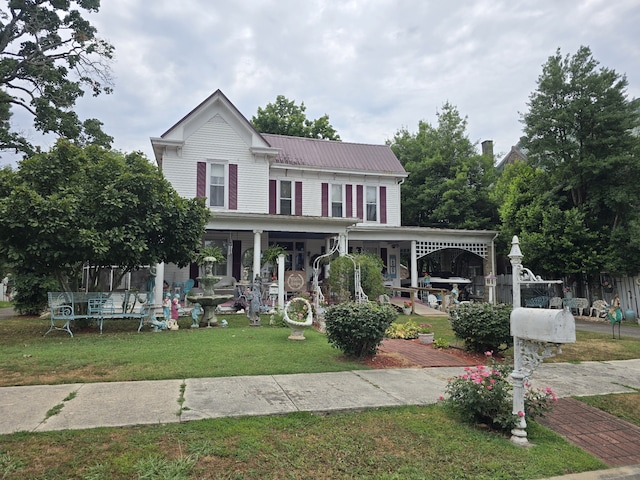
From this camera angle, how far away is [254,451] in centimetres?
370

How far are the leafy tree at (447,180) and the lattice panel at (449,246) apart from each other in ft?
14.7

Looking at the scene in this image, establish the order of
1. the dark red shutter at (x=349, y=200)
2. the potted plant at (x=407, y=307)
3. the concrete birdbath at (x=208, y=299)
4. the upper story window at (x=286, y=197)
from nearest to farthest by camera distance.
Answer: the concrete birdbath at (x=208, y=299) → the potted plant at (x=407, y=307) → the upper story window at (x=286, y=197) → the dark red shutter at (x=349, y=200)

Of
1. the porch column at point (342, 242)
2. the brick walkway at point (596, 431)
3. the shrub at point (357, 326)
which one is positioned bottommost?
the brick walkway at point (596, 431)

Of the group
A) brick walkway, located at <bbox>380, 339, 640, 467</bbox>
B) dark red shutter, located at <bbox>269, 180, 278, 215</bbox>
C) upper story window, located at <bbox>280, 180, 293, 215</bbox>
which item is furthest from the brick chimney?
brick walkway, located at <bbox>380, 339, 640, 467</bbox>

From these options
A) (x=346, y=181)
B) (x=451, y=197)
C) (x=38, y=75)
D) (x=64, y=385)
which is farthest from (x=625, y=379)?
(x=38, y=75)

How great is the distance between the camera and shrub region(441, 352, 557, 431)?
454 cm

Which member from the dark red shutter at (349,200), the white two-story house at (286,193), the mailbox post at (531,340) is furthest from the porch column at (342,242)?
the mailbox post at (531,340)

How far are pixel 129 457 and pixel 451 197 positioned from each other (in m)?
25.6

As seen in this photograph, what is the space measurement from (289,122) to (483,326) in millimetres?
26394

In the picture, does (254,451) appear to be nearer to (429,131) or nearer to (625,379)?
(625,379)

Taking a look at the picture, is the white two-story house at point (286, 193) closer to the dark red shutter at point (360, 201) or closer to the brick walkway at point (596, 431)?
the dark red shutter at point (360, 201)

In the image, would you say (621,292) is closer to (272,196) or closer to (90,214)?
(272,196)

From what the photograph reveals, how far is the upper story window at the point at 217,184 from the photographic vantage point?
17.8m

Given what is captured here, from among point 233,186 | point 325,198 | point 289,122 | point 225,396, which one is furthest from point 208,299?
point 289,122
